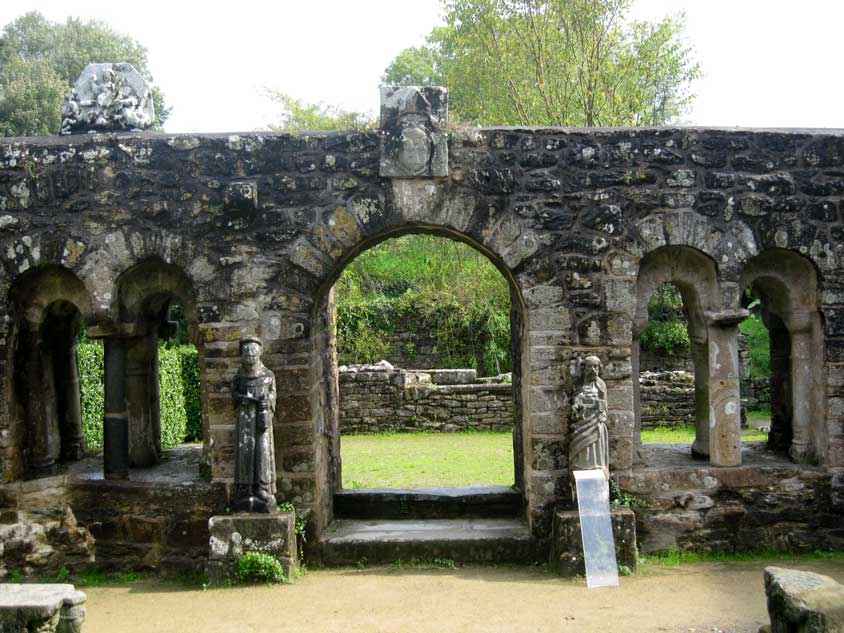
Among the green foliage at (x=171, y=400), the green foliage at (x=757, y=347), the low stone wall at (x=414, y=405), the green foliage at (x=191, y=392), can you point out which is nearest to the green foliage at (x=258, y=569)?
the green foliage at (x=171, y=400)

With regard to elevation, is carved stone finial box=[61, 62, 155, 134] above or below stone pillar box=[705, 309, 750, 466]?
above

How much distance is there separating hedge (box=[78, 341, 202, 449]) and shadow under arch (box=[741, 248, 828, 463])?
7.36 meters

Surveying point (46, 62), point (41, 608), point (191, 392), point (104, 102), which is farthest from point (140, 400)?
point (46, 62)

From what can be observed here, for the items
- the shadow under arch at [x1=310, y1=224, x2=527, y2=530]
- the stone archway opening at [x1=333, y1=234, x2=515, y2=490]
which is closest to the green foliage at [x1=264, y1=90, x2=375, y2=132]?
the stone archway opening at [x1=333, y1=234, x2=515, y2=490]

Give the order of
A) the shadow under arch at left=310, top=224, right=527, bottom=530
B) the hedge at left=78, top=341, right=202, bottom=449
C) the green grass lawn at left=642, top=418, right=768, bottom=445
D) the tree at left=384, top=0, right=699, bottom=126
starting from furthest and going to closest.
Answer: the tree at left=384, top=0, right=699, bottom=126, the green grass lawn at left=642, top=418, right=768, bottom=445, the hedge at left=78, top=341, right=202, bottom=449, the shadow under arch at left=310, top=224, right=527, bottom=530

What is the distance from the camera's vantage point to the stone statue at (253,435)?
652 cm

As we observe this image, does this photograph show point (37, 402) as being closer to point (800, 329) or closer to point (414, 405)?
point (800, 329)

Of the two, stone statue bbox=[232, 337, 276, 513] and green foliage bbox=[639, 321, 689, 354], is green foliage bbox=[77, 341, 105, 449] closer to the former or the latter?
stone statue bbox=[232, 337, 276, 513]

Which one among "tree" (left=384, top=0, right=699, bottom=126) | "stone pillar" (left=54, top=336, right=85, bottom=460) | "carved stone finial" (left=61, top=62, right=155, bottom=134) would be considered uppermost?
"tree" (left=384, top=0, right=699, bottom=126)

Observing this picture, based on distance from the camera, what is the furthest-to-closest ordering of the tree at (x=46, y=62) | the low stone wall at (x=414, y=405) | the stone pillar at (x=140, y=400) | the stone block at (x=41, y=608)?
the tree at (x=46, y=62)
the low stone wall at (x=414, y=405)
the stone pillar at (x=140, y=400)
the stone block at (x=41, y=608)

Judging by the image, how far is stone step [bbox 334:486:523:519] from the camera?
7852 mm

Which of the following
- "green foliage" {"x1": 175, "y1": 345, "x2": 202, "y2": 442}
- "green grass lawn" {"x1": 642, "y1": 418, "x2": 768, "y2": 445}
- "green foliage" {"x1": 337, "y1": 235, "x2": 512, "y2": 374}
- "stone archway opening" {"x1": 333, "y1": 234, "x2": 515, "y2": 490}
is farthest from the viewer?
"green foliage" {"x1": 337, "y1": 235, "x2": 512, "y2": 374}

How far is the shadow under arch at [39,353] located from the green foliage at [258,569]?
219cm

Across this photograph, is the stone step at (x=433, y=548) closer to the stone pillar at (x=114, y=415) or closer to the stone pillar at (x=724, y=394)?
the stone pillar at (x=724, y=394)
